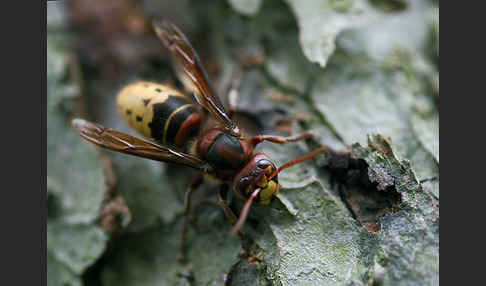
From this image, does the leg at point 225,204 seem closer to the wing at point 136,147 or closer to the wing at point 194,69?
the wing at point 136,147

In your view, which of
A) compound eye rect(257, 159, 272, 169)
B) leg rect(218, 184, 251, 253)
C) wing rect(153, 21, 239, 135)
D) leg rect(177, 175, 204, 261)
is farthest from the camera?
wing rect(153, 21, 239, 135)

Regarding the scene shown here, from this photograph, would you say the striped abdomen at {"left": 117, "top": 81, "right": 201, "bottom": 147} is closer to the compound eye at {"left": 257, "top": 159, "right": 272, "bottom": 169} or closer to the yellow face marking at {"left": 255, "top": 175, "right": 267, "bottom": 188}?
the compound eye at {"left": 257, "top": 159, "right": 272, "bottom": 169}

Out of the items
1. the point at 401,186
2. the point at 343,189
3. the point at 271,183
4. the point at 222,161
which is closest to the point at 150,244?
the point at 222,161

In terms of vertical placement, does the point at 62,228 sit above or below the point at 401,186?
below

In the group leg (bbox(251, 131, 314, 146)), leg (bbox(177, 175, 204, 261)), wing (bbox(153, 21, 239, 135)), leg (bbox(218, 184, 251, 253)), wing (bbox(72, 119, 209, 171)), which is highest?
wing (bbox(153, 21, 239, 135))

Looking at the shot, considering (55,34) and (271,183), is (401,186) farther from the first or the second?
(55,34)

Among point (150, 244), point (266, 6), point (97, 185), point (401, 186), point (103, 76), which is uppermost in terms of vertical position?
point (266, 6)

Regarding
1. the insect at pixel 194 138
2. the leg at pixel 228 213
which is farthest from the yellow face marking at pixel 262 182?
the leg at pixel 228 213

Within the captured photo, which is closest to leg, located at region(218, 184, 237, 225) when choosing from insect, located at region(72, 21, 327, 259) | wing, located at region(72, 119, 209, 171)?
insect, located at region(72, 21, 327, 259)

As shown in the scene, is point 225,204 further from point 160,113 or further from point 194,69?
point 194,69
